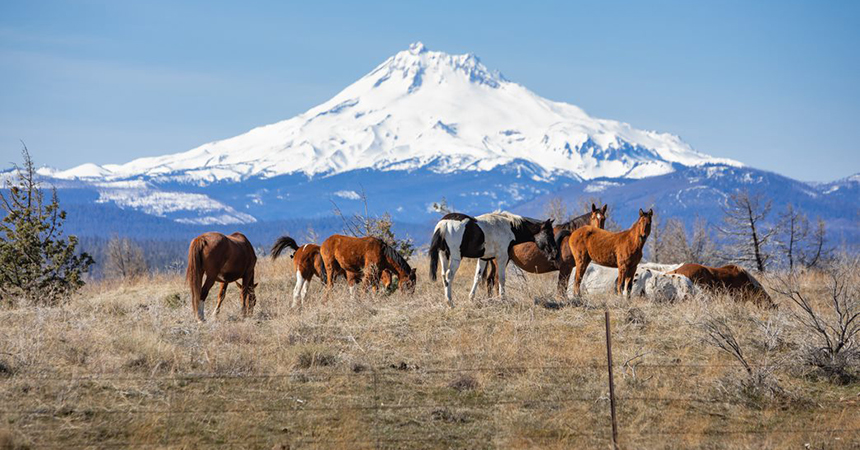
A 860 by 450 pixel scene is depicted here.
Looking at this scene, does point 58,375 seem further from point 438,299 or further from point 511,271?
point 511,271

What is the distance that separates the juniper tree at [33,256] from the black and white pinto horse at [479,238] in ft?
27.9

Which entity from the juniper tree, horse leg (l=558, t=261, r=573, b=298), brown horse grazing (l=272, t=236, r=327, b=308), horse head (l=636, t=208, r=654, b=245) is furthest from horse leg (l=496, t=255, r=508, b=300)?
the juniper tree

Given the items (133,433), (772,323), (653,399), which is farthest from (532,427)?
(772,323)

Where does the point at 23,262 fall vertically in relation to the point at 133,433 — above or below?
above

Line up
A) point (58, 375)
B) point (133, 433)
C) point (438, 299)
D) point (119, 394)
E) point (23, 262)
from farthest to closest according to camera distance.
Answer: point (23, 262)
point (438, 299)
point (58, 375)
point (119, 394)
point (133, 433)

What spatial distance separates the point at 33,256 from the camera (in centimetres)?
1939

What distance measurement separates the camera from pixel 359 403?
10344mm

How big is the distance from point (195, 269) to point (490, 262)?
6.28 metres

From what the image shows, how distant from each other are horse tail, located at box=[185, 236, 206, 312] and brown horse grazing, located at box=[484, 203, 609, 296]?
5615mm

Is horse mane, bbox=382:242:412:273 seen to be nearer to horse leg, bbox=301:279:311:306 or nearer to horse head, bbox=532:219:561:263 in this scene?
horse leg, bbox=301:279:311:306

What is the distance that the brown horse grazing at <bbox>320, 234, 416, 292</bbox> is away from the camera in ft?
57.4

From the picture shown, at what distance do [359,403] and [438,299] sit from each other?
5870mm

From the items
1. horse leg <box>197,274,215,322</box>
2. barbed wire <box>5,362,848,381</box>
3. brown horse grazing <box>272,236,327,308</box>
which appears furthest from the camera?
brown horse grazing <box>272,236,327,308</box>

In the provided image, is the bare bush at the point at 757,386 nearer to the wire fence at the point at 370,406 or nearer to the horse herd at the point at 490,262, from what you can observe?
the wire fence at the point at 370,406
